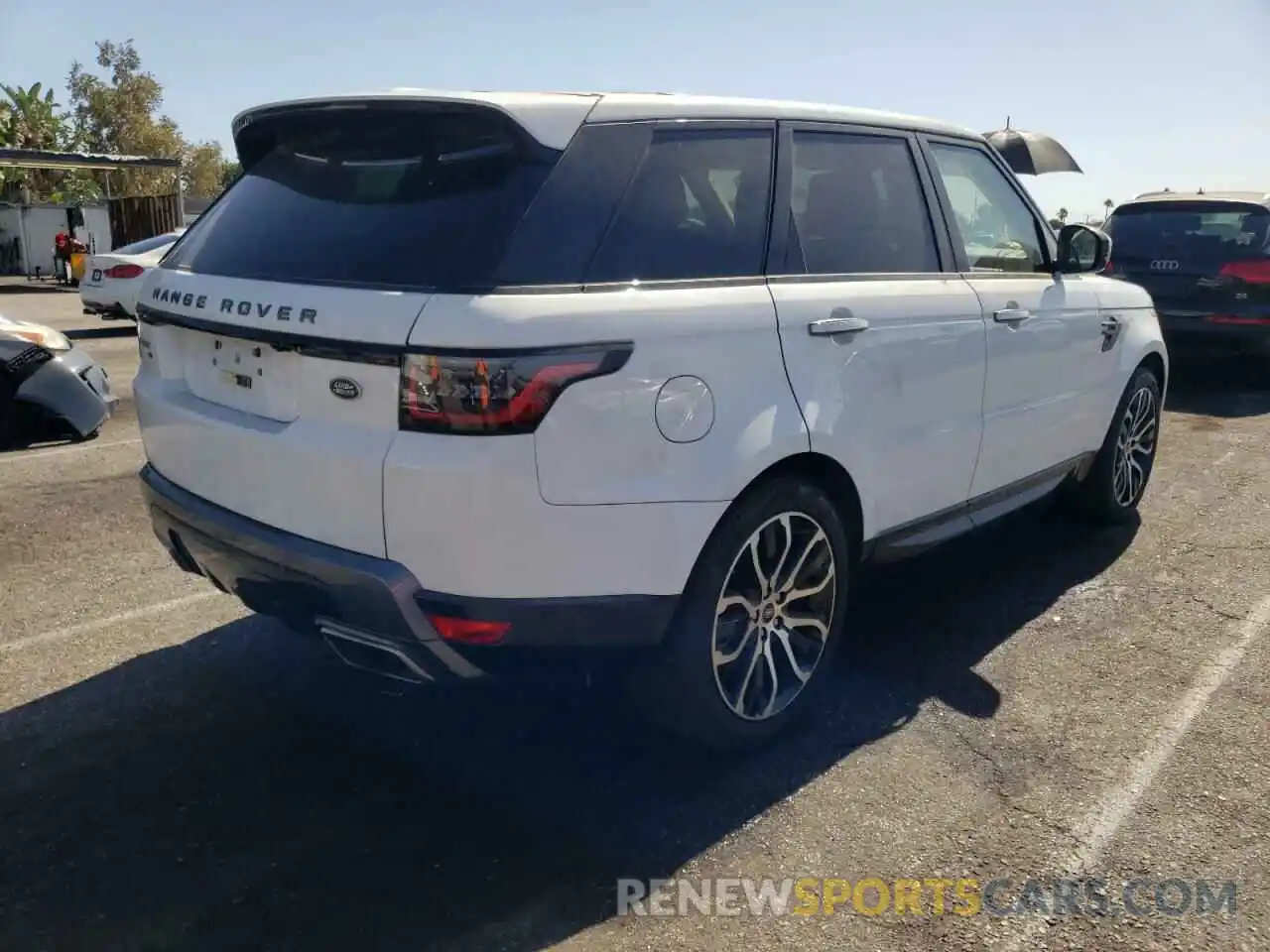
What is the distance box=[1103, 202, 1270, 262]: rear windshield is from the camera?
9336 mm

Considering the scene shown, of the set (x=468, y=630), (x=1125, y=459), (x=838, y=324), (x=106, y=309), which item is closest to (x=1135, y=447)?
(x=1125, y=459)

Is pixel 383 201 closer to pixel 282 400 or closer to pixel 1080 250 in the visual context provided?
pixel 282 400

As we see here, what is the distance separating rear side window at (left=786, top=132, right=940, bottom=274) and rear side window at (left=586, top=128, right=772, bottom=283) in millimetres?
164

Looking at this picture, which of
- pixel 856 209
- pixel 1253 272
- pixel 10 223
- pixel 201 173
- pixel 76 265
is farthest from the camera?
pixel 201 173

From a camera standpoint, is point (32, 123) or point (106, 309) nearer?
point (106, 309)

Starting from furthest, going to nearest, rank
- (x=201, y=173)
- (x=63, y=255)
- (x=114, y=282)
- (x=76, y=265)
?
(x=201, y=173) → (x=63, y=255) → (x=76, y=265) → (x=114, y=282)

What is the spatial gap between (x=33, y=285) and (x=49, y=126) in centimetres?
1753

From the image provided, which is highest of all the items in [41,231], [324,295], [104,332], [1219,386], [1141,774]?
[324,295]

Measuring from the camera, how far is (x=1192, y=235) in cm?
950

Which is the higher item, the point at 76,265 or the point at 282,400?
the point at 282,400

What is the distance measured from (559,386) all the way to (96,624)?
2.62 meters

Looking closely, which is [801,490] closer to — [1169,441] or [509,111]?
[509,111]

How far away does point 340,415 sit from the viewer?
107 inches

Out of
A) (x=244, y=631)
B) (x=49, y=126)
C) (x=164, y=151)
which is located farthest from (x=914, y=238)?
(x=164, y=151)
